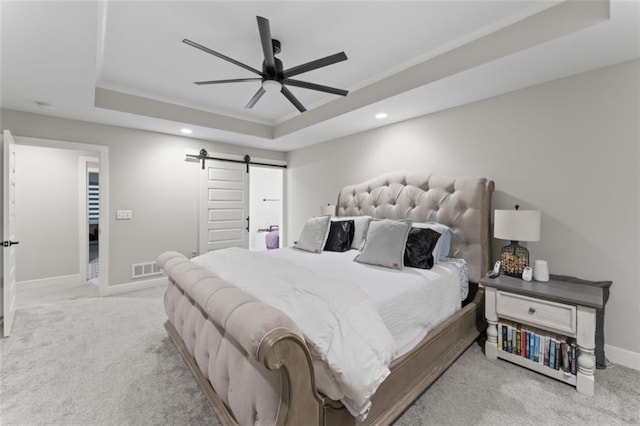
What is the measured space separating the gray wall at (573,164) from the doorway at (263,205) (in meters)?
4.78

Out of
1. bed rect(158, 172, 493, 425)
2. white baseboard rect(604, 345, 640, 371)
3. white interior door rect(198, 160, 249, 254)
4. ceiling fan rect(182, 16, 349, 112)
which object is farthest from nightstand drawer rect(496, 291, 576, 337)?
white interior door rect(198, 160, 249, 254)

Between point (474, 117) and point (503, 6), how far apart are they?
1166 millimetres

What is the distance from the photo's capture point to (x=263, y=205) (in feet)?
23.8

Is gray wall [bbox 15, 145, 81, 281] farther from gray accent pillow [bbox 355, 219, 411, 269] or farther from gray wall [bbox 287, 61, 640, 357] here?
gray wall [bbox 287, 61, 640, 357]

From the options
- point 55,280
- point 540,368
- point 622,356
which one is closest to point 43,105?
point 55,280

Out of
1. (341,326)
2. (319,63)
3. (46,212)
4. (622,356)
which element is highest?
(319,63)

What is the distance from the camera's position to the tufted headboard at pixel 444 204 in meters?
2.67

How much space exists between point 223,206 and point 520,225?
4304mm

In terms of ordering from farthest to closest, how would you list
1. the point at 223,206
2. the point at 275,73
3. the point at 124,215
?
the point at 223,206 < the point at 124,215 < the point at 275,73

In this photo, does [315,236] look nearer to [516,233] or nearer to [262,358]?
[516,233]


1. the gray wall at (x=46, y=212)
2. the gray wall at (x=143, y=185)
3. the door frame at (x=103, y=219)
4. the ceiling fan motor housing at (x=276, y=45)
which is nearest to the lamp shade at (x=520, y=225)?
the ceiling fan motor housing at (x=276, y=45)

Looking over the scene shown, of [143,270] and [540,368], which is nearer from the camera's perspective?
[540,368]

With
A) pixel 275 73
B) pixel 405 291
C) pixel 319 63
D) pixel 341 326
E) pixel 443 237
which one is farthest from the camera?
pixel 443 237

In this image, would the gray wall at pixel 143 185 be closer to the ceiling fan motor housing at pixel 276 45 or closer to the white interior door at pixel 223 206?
the white interior door at pixel 223 206
